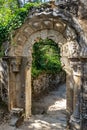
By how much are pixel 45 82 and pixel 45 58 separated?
5.22 feet

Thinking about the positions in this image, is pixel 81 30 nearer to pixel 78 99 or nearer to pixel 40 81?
pixel 78 99

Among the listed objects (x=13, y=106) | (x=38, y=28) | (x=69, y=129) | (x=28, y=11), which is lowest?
(x=69, y=129)

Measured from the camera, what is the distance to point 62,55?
8000 mm

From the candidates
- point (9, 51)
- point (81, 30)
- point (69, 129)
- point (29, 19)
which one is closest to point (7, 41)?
point (9, 51)

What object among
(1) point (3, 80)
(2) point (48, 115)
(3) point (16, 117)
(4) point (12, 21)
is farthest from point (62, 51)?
(2) point (48, 115)

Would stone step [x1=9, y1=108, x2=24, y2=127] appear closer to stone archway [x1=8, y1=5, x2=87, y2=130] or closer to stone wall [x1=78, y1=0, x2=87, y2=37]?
stone archway [x1=8, y1=5, x2=87, y2=130]

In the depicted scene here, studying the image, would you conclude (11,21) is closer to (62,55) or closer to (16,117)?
(62,55)

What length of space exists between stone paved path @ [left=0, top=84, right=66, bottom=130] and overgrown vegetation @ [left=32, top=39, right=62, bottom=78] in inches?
63.8

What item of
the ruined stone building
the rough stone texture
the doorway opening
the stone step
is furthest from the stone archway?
the doorway opening

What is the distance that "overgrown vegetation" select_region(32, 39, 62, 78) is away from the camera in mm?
12422

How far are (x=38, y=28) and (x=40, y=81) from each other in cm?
527

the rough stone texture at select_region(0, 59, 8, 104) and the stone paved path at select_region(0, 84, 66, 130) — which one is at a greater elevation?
the rough stone texture at select_region(0, 59, 8, 104)

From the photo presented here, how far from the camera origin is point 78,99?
7.39m

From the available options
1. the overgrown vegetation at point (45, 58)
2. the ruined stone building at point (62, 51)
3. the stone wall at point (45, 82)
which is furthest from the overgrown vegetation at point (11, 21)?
the stone wall at point (45, 82)
